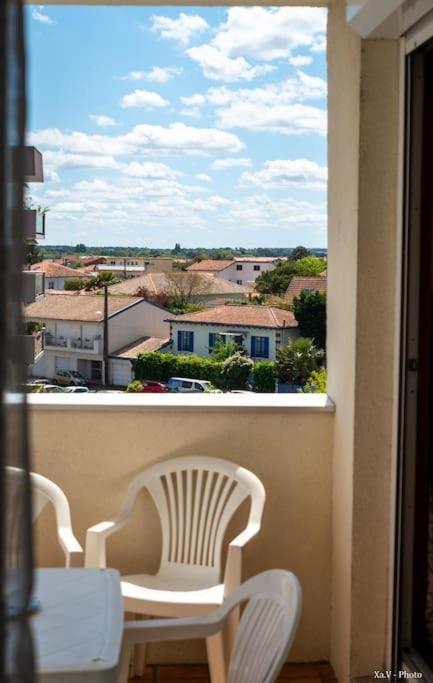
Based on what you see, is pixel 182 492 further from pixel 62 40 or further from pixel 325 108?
pixel 62 40

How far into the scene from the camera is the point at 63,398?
334 centimetres

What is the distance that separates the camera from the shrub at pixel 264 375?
3.56 meters

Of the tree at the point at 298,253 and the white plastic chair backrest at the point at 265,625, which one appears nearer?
the white plastic chair backrest at the point at 265,625

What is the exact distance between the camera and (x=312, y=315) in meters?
3.53

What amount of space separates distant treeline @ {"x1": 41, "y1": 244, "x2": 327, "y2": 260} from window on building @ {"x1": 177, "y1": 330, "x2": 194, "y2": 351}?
32cm

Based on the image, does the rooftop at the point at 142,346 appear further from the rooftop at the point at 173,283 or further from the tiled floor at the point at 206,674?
the tiled floor at the point at 206,674

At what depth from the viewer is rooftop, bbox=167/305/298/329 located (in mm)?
3527

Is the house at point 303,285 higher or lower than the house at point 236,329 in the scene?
higher

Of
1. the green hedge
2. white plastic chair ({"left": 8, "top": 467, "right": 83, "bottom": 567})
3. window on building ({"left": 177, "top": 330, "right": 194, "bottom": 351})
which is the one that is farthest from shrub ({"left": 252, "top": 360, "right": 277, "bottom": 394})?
white plastic chair ({"left": 8, "top": 467, "right": 83, "bottom": 567})

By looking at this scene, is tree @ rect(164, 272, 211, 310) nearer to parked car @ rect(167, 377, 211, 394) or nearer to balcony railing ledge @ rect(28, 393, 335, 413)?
parked car @ rect(167, 377, 211, 394)

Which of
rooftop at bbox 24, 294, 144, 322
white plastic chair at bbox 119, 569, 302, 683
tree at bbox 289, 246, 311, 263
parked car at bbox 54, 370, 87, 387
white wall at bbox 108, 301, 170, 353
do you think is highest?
tree at bbox 289, 246, 311, 263

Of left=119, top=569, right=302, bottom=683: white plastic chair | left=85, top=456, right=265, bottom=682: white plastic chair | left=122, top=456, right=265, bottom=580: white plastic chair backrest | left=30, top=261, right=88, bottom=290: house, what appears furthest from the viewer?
left=30, top=261, right=88, bottom=290: house

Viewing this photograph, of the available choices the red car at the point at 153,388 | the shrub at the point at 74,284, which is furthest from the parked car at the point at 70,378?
the shrub at the point at 74,284

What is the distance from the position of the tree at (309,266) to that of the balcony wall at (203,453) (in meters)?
0.61
